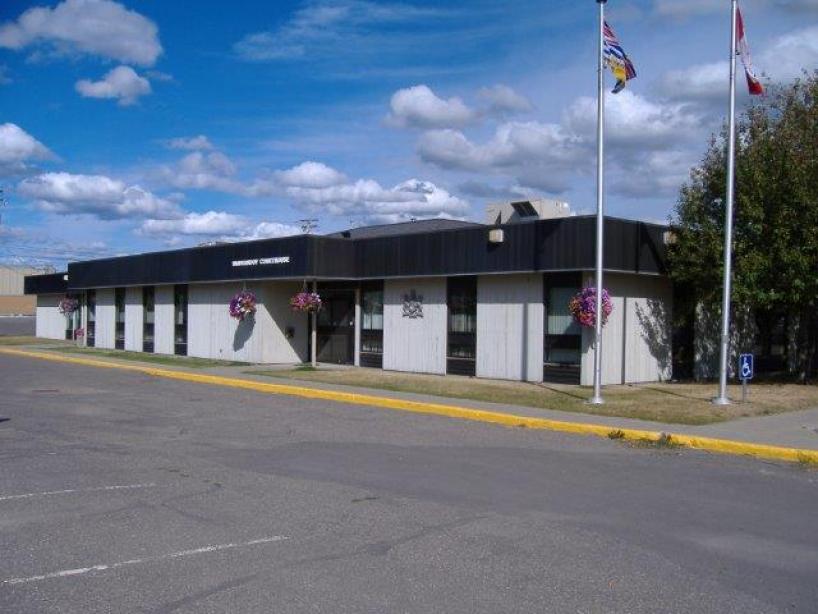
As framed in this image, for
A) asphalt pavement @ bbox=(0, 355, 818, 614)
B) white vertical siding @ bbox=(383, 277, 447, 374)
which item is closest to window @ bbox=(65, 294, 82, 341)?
white vertical siding @ bbox=(383, 277, 447, 374)

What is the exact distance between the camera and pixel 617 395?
1777cm

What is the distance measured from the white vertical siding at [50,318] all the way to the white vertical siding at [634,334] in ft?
114

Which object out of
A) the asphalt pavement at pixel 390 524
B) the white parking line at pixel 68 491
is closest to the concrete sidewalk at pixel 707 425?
the asphalt pavement at pixel 390 524

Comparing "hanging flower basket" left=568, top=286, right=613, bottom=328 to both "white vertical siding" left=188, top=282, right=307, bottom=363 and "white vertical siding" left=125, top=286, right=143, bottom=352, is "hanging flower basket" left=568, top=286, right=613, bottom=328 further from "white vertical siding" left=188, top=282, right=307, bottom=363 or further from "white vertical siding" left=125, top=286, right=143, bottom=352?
"white vertical siding" left=125, top=286, right=143, bottom=352

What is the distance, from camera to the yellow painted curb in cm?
1134

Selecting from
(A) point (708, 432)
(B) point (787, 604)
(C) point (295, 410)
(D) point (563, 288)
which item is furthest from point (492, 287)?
(B) point (787, 604)

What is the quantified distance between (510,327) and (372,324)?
5.57 metres

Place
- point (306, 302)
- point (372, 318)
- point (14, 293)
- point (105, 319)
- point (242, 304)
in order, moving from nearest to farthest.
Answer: point (306, 302) → point (372, 318) → point (242, 304) → point (105, 319) → point (14, 293)

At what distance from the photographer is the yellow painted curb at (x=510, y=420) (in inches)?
446

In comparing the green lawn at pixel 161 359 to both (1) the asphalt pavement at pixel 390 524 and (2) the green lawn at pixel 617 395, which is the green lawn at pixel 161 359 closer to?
(2) the green lawn at pixel 617 395

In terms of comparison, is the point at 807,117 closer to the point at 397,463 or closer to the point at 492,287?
the point at 492,287

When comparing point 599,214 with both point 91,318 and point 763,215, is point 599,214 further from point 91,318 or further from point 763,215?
point 91,318

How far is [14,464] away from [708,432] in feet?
30.7

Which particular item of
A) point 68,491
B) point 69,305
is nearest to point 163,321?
point 69,305
